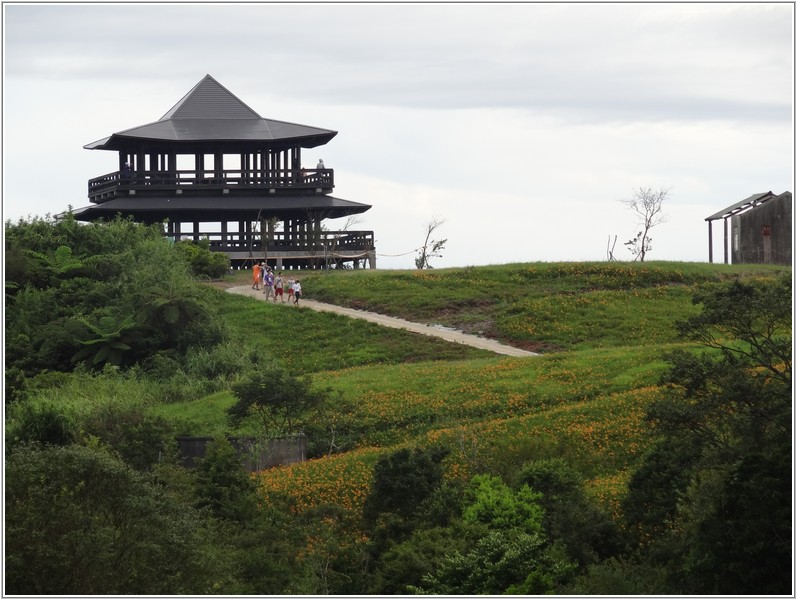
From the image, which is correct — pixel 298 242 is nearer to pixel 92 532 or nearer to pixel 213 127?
pixel 213 127

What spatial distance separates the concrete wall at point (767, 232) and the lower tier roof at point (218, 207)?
17877 mm

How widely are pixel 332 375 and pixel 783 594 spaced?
20.8 meters

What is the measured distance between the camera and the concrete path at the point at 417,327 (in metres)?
41.2

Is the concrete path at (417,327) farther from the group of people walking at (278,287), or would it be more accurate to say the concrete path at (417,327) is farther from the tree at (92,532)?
the tree at (92,532)

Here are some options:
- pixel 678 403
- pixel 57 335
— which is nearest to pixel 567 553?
pixel 678 403

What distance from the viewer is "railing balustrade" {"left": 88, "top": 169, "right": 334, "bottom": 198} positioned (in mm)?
61875

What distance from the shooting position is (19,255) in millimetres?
47938

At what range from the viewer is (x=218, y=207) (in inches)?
2381

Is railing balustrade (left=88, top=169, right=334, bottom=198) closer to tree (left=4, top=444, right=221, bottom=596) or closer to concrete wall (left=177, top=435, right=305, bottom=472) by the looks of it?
concrete wall (left=177, top=435, right=305, bottom=472)

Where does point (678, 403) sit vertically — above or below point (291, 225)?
below

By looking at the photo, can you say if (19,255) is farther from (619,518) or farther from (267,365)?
(619,518)

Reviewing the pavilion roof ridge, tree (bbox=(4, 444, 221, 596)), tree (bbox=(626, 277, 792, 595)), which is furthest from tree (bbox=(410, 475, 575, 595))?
the pavilion roof ridge

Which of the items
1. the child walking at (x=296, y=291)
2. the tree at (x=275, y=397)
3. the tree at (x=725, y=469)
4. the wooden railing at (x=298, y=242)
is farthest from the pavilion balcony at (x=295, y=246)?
the tree at (x=725, y=469)

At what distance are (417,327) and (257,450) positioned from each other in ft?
54.4
